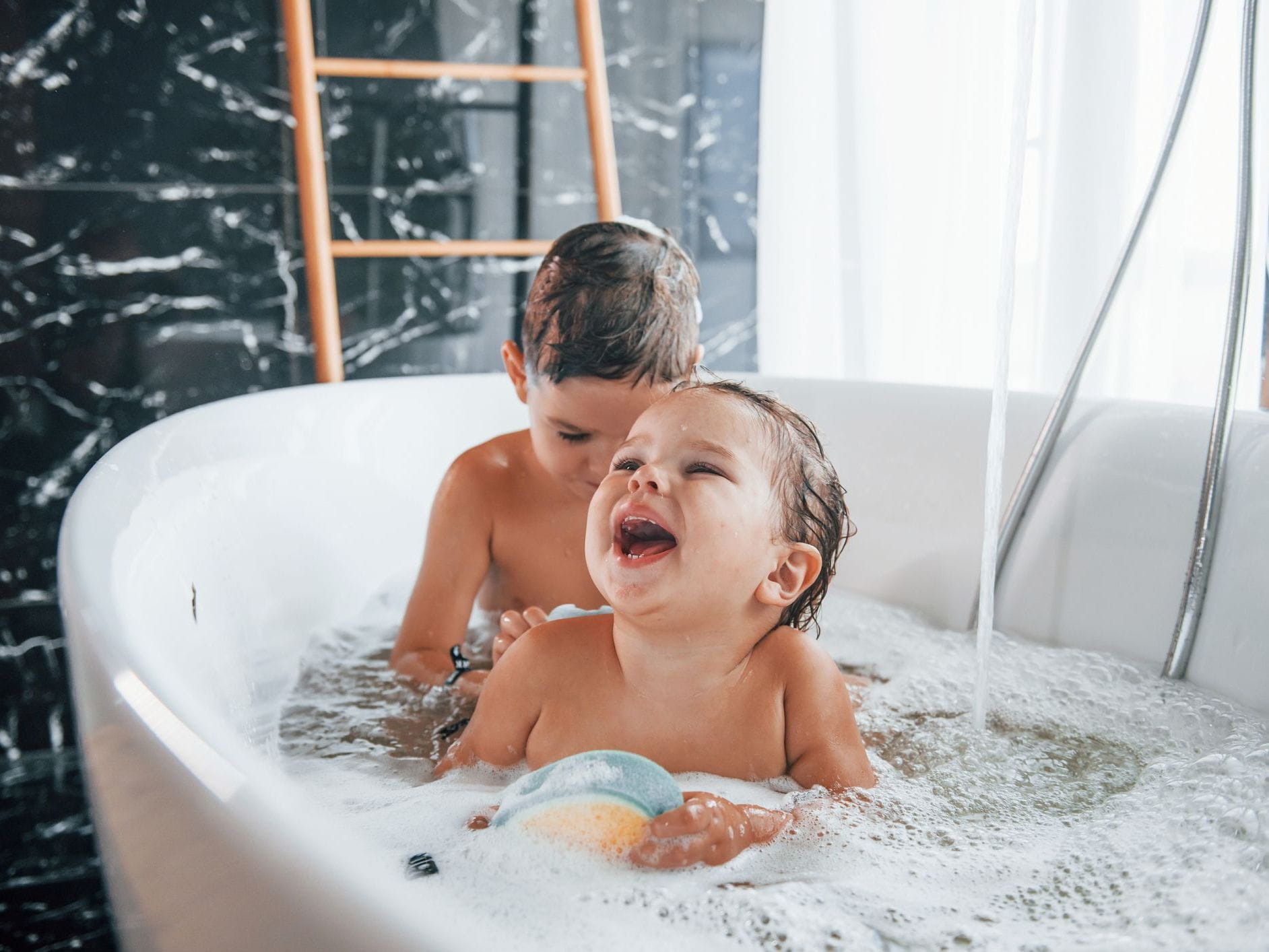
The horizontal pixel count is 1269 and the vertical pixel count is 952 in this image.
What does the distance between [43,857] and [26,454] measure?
2.66ft

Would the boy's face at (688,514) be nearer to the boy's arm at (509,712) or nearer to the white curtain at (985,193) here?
the boy's arm at (509,712)

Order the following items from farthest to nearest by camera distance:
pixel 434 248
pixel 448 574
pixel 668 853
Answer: pixel 434 248
pixel 448 574
pixel 668 853

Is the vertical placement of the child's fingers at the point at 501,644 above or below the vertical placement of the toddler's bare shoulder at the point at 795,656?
below

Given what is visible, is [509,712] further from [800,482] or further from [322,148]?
[322,148]

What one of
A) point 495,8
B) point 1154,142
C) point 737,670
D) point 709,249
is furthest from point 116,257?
point 1154,142

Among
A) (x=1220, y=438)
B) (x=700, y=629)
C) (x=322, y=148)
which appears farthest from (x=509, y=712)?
(x=322, y=148)

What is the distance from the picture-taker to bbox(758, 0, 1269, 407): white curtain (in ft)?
5.44

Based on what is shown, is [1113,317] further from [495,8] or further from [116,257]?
[116,257]

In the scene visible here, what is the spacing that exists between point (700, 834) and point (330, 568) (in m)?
0.89

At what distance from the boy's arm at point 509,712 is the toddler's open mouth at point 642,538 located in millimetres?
136

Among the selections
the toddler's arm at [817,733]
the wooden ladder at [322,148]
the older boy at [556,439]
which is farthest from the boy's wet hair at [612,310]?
the wooden ladder at [322,148]

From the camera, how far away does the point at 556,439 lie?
1.19 metres

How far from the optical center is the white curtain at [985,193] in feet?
5.44

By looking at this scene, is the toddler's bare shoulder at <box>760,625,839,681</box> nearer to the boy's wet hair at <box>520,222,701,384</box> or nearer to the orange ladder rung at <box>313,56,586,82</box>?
the boy's wet hair at <box>520,222,701,384</box>
